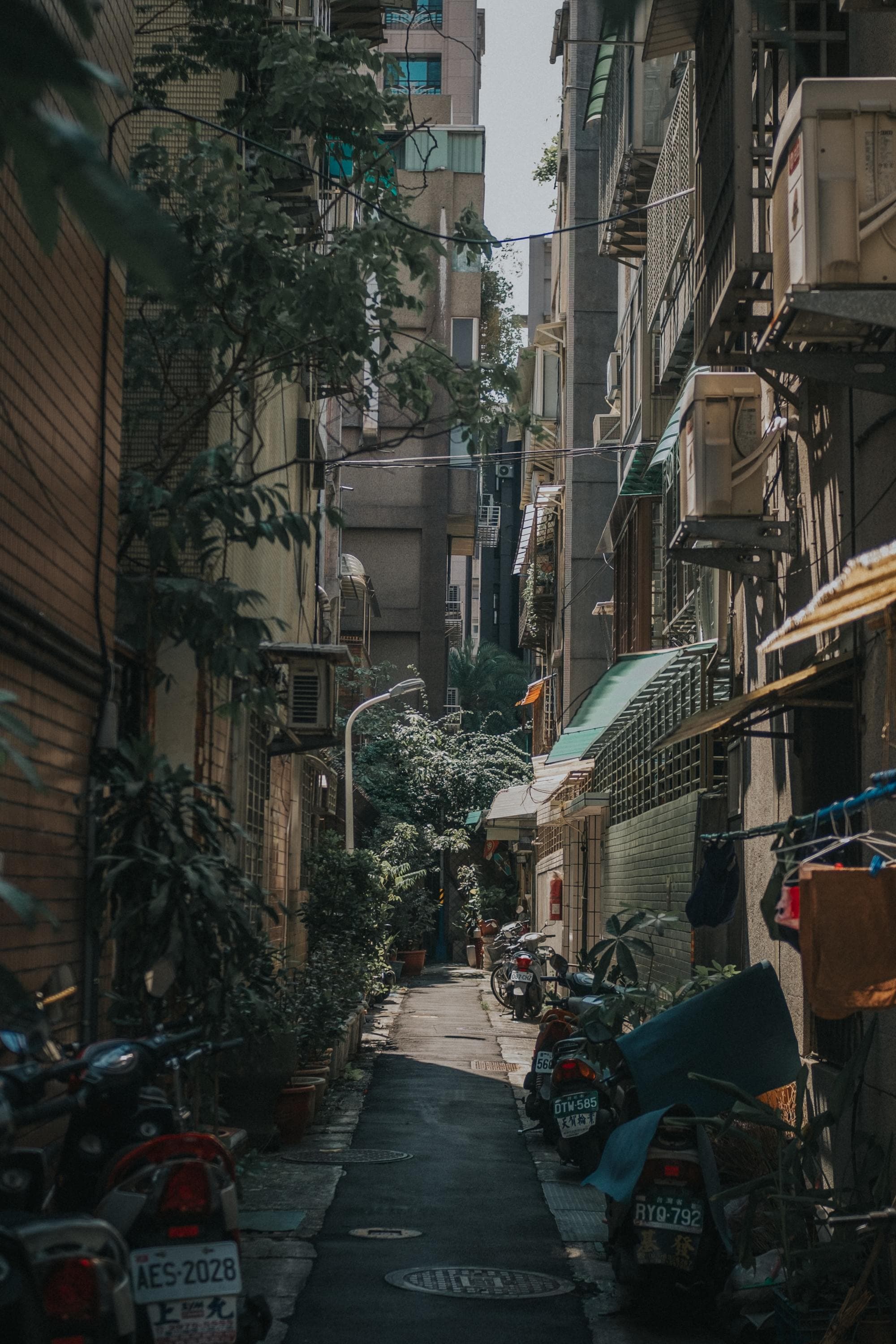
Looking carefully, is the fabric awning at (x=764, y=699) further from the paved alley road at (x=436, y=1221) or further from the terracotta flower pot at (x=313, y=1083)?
the terracotta flower pot at (x=313, y=1083)

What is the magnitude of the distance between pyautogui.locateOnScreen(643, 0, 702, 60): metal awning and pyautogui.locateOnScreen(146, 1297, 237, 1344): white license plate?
7.54 metres

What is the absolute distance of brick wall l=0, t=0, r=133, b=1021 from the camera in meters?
6.40

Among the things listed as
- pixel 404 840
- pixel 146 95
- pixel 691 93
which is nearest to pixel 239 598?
pixel 146 95

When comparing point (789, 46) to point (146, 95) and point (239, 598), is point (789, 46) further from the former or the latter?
point (146, 95)

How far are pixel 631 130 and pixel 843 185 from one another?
12.2m

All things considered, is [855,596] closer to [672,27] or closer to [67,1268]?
[67,1268]

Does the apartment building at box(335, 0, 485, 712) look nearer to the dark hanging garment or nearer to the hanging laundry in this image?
the dark hanging garment

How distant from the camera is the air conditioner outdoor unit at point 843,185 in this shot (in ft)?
20.6

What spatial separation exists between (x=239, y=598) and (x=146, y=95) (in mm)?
4748

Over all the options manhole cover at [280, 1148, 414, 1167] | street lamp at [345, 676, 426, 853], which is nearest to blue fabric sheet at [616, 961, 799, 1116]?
manhole cover at [280, 1148, 414, 1167]

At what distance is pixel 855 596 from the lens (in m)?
4.89

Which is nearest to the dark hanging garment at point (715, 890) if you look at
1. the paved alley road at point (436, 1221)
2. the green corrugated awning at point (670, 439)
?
the paved alley road at point (436, 1221)

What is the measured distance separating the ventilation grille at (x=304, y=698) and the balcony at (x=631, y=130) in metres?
6.47

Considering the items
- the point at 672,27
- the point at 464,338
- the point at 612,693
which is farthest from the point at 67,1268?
the point at 464,338
